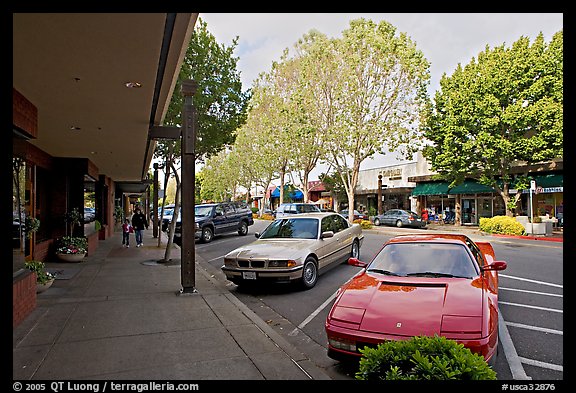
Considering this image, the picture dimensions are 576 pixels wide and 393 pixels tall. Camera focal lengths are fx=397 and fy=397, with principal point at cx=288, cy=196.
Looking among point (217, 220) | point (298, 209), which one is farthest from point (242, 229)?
point (298, 209)

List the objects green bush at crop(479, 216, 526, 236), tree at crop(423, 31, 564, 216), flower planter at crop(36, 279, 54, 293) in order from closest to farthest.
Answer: flower planter at crop(36, 279, 54, 293) → green bush at crop(479, 216, 526, 236) → tree at crop(423, 31, 564, 216)

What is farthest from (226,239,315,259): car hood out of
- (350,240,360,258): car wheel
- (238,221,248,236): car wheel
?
(238,221,248,236): car wheel

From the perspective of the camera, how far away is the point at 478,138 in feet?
82.6

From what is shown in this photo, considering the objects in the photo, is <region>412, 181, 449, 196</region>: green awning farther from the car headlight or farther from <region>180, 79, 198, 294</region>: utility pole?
<region>180, 79, 198, 294</region>: utility pole

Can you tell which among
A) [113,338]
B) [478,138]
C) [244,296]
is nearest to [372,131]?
[478,138]

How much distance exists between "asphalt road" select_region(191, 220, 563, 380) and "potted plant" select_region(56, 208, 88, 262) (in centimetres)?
494

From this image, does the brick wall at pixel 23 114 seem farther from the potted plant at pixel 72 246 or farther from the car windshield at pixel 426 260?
the potted plant at pixel 72 246

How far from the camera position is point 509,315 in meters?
6.24

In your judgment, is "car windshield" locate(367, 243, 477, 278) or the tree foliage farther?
the tree foliage

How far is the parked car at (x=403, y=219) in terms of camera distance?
29719 mm

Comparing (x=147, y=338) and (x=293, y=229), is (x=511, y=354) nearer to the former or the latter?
(x=147, y=338)

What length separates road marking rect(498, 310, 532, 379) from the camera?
4.12m

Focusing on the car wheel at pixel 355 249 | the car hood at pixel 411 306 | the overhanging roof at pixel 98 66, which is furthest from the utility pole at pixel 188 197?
the car wheel at pixel 355 249

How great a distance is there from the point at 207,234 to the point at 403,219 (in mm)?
17024
